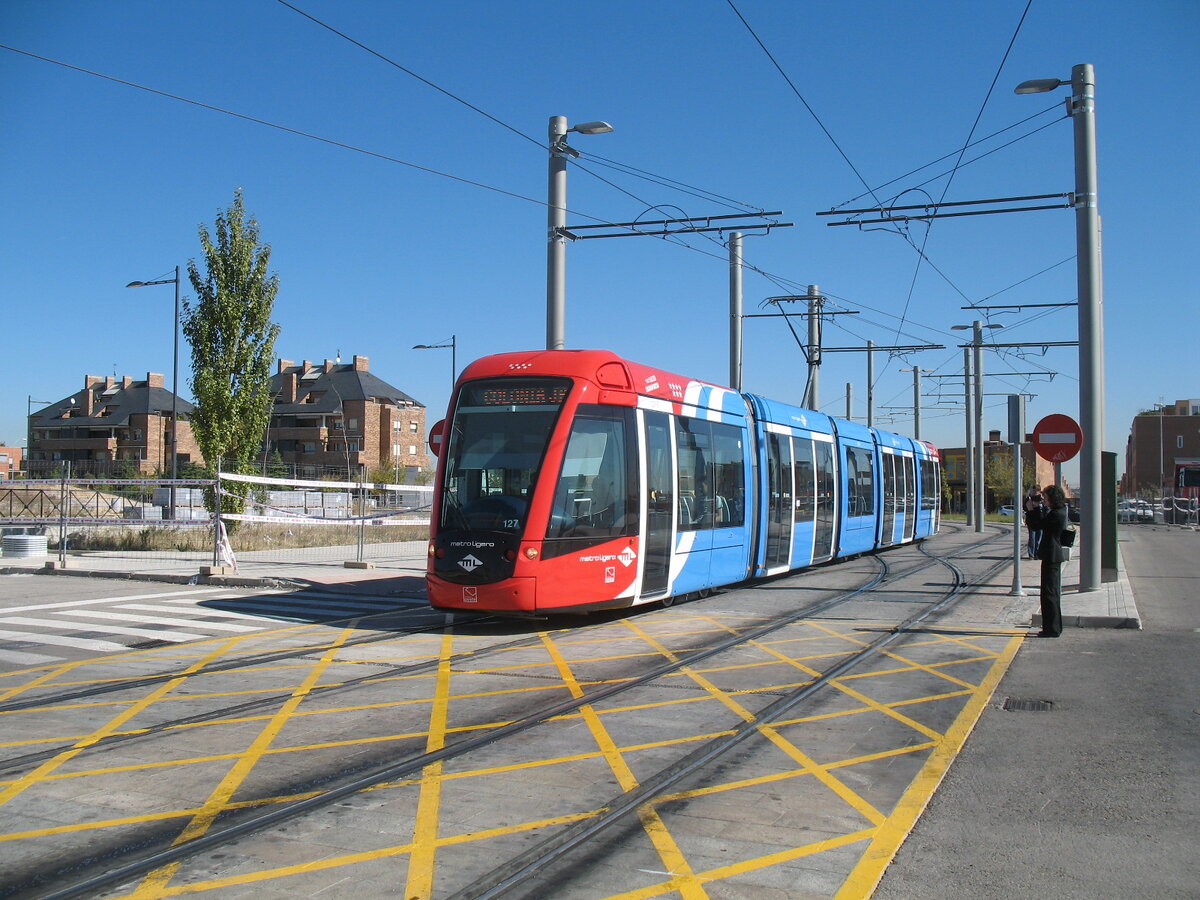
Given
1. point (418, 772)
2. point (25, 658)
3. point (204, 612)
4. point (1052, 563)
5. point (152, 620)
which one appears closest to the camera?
point (418, 772)

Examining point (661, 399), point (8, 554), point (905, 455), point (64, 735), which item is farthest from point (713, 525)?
point (8, 554)

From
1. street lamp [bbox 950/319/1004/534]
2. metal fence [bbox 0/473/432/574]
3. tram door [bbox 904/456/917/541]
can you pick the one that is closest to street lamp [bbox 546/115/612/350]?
metal fence [bbox 0/473/432/574]

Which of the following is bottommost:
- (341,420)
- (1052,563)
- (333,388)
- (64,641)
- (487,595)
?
(64,641)

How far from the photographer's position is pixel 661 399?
13773 millimetres

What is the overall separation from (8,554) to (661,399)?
66.8 ft


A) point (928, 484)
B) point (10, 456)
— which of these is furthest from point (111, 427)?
point (928, 484)

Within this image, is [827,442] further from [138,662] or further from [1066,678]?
[138,662]

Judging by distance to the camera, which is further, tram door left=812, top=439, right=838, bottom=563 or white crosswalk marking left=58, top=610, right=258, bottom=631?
tram door left=812, top=439, right=838, bottom=563

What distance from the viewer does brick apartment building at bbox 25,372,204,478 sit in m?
95.1

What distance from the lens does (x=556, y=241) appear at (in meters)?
17.5

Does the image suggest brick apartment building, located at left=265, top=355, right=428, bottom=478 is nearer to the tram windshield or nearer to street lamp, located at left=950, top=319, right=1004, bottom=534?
street lamp, located at left=950, top=319, right=1004, bottom=534

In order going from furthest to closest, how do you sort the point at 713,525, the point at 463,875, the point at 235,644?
the point at 713,525, the point at 235,644, the point at 463,875

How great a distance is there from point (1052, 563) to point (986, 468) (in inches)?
2910

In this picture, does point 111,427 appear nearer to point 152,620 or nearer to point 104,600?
point 104,600
